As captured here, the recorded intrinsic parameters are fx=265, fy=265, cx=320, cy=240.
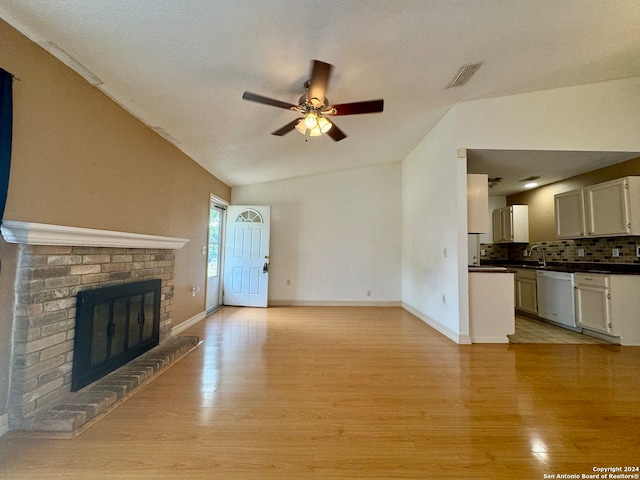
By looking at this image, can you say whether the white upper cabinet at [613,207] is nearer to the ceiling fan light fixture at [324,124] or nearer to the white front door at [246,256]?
the ceiling fan light fixture at [324,124]

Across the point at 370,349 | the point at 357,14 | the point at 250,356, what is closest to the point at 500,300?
the point at 370,349

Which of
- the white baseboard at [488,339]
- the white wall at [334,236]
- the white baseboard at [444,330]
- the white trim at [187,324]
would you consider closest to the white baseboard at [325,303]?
the white wall at [334,236]

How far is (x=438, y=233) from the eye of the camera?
12.7 feet

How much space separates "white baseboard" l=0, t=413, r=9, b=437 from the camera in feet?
Result: 5.07

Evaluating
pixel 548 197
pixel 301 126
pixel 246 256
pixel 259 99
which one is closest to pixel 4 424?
pixel 259 99

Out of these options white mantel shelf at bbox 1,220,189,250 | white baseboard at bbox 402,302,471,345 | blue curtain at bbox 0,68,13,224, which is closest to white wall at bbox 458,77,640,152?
white baseboard at bbox 402,302,471,345

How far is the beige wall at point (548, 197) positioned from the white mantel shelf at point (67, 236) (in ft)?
20.2

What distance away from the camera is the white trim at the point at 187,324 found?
11.3 ft

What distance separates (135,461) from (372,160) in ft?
16.8

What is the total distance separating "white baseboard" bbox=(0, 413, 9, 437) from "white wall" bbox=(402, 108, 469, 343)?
3957 mm

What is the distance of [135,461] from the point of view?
1396 millimetres

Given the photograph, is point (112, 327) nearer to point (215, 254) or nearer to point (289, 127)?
point (289, 127)

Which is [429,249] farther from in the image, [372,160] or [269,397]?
[269,397]

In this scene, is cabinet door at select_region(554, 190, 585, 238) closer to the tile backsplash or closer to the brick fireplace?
the tile backsplash
